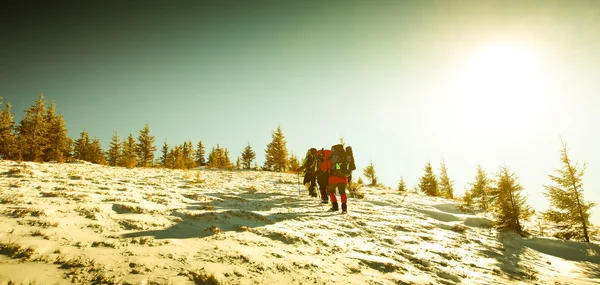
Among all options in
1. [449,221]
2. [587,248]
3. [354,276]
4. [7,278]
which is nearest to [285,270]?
[354,276]

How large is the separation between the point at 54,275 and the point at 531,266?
854 centimetres

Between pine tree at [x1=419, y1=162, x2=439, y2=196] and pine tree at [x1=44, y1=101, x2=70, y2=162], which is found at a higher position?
pine tree at [x1=44, y1=101, x2=70, y2=162]

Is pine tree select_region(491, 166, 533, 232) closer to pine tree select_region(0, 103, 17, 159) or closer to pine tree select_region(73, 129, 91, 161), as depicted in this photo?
pine tree select_region(0, 103, 17, 159)

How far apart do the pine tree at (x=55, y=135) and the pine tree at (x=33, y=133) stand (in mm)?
1738

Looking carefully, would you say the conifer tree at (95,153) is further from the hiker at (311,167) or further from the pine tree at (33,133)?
the hiker at (311,167)

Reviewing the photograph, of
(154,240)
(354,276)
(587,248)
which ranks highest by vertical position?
(154,240)

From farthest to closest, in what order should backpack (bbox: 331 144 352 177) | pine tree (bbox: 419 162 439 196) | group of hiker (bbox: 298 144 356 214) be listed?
1. pine tree (bbox: 419 162 439 196)
2. backpack (bbox: 331 144 352 177)
3. group of hiker (bbox: 298 144 356 214)

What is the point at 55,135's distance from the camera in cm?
3875

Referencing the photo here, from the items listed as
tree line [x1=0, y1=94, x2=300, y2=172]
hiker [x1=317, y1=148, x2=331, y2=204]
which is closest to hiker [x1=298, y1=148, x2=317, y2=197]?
hiker [x1=317, y1=148, x2=331, y2=204]

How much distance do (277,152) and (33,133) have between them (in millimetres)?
34581

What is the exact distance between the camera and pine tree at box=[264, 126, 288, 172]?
40.6 meters

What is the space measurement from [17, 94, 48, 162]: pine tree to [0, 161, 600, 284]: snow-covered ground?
125ft

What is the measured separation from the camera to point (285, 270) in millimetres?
3678

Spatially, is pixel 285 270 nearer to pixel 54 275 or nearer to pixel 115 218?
pixel 54 275
